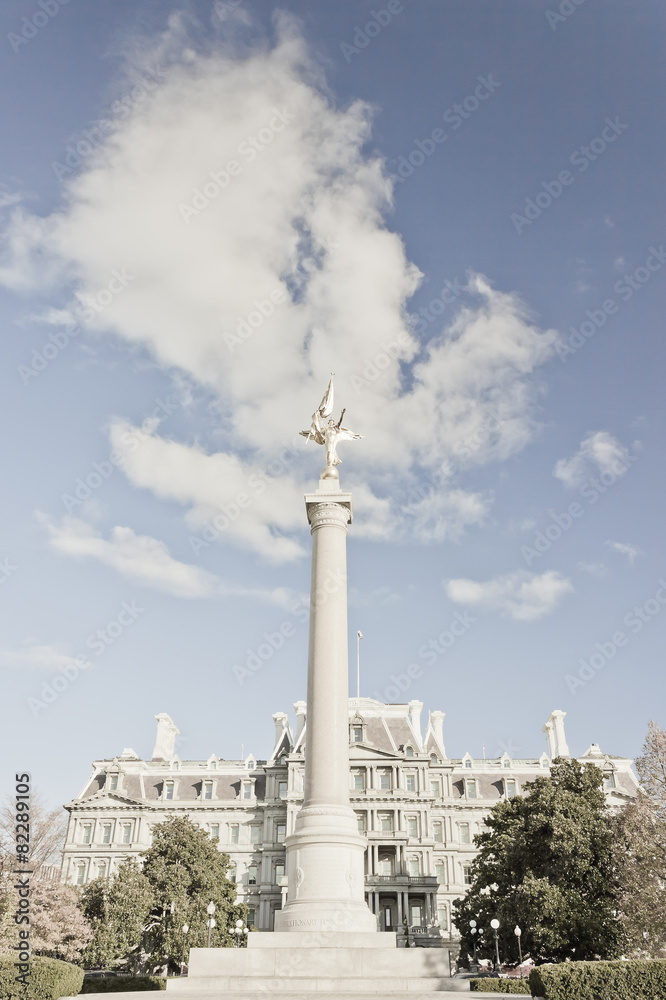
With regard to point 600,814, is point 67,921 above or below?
below

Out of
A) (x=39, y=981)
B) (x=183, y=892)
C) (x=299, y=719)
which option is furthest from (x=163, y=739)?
(x=39, y=981)

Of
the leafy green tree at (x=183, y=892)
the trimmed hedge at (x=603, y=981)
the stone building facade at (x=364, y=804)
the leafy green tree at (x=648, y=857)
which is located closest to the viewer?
the trimmed hedge at (x=603, y=981)

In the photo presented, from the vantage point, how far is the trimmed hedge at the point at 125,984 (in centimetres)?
2433

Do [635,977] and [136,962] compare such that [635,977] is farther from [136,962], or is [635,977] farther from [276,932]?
[136,962]

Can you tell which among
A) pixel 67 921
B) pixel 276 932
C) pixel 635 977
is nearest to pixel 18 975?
pixel 276 932

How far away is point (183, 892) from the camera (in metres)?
40.2

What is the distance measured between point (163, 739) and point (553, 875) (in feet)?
164

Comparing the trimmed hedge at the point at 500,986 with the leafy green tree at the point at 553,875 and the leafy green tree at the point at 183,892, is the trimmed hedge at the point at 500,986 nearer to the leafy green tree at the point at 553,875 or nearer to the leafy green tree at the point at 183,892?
the leafy green tree at the point at 553,875

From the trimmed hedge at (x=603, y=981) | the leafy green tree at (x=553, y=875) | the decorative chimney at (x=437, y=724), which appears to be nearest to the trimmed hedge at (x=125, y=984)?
the trimmed hedge at (x=603, y=981)

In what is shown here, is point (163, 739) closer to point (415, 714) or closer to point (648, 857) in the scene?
point (415, 714)

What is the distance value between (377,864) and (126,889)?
87.8 feet

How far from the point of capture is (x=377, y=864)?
59.7 m

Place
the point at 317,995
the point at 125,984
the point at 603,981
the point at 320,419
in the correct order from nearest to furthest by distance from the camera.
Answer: the point at 603,981 < the point at 317,995 < the point at 125,984 < the point at 320,419

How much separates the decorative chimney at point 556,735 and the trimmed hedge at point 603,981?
57218mm
